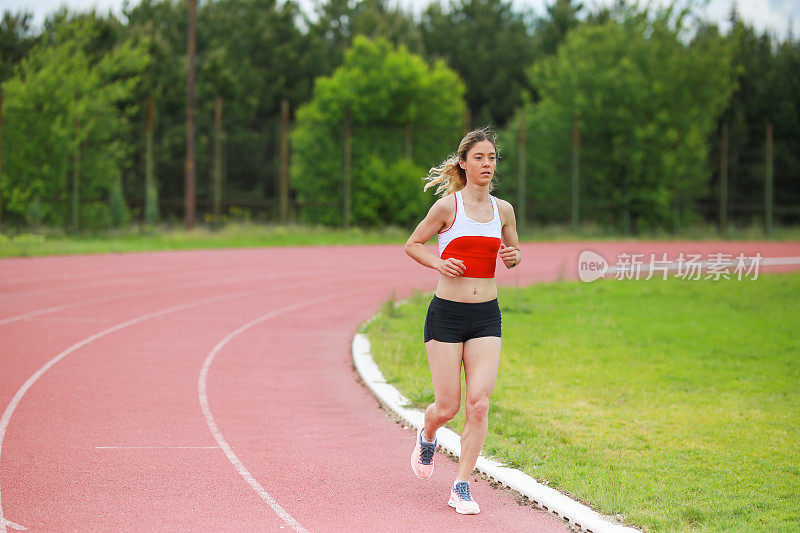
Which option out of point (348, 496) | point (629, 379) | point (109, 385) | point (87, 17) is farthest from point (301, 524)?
point (87, 17)

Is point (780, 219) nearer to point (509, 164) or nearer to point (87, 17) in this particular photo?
point (509, 164)

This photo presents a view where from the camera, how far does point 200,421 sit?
28.0 ft

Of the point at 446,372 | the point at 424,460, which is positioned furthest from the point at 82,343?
the point at 446,372

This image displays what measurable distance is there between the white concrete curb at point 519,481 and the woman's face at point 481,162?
2038mm

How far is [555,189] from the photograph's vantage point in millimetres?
41938

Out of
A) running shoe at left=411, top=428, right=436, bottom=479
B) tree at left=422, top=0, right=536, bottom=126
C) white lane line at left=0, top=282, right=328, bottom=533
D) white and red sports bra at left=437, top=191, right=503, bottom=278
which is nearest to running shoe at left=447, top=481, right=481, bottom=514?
running shoe at left=411, top=428, right=436, bottom=479

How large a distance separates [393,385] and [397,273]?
13870 millimetres

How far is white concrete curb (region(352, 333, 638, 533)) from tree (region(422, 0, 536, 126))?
49.5m

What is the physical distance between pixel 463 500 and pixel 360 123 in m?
36.7

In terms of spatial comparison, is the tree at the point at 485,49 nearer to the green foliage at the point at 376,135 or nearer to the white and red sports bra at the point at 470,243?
the green foliage at the point at 376,135

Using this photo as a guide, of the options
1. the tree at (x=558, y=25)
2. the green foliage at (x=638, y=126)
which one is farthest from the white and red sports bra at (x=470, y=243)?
the tree at (x=558, y=25)

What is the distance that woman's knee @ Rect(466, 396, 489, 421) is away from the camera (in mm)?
5684

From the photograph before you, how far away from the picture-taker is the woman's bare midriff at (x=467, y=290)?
566 cm

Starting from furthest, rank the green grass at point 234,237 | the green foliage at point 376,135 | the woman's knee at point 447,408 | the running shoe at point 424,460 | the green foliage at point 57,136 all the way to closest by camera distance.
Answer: the green foliage at point 376,135 < the green foliage at point 57,136 < the green grass at point 234,237 < the running shoe at point 424,460 < the woman's knee at point 447,408
